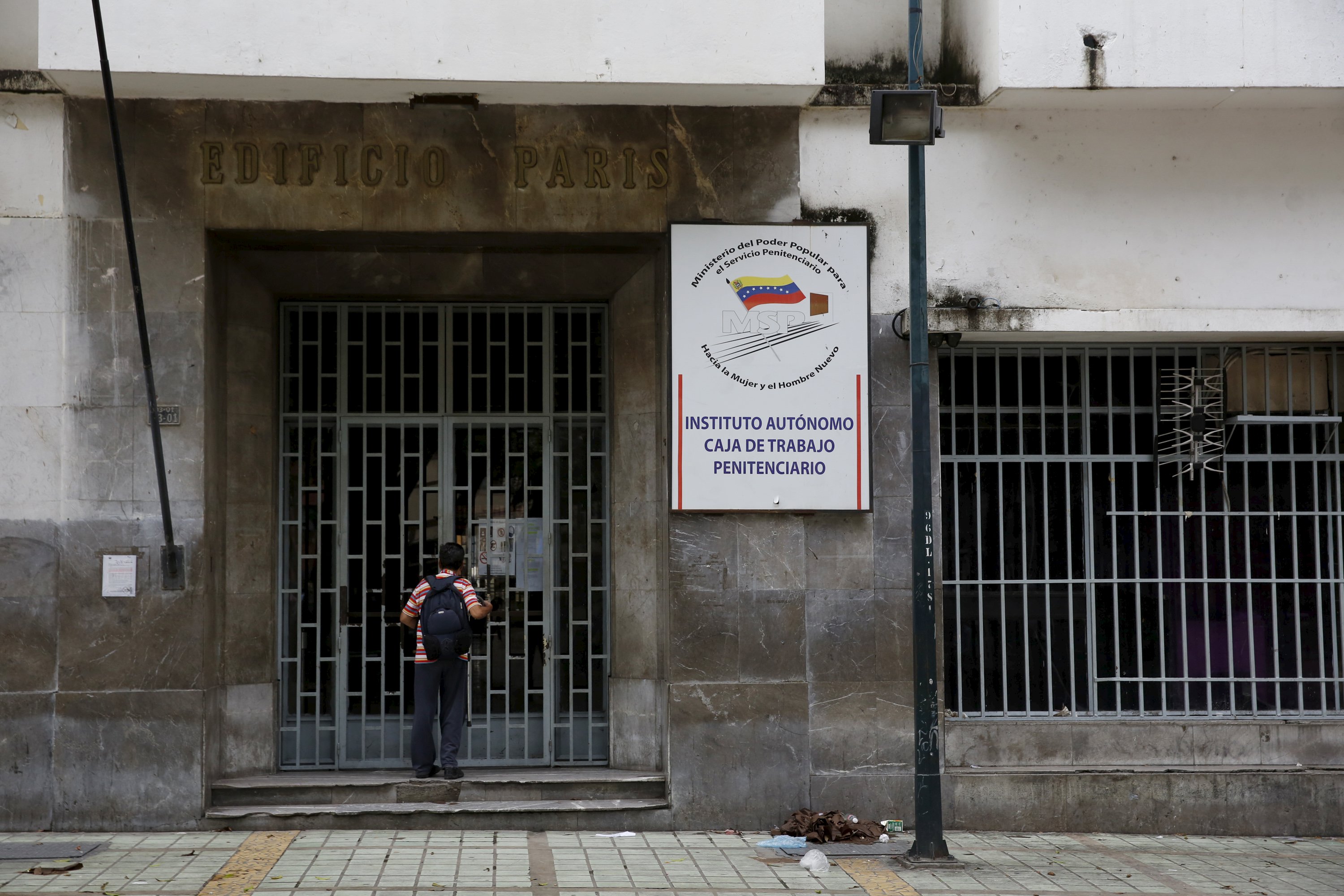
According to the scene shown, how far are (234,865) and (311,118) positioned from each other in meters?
4.92

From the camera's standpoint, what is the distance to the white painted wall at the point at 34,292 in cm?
854

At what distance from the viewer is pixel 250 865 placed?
7621mm

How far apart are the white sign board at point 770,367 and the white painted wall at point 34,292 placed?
4.15 meters

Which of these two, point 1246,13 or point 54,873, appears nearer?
point 54,873

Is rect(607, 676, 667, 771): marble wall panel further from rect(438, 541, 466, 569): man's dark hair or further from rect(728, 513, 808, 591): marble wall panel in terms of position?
rect(438, 541, 466, 569): man's dark hair

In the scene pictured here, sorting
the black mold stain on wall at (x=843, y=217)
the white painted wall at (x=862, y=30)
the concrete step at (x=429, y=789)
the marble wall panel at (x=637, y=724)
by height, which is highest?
the white painted wall at (x=862, y=30)

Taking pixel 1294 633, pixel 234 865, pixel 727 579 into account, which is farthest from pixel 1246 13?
pixel 234 865

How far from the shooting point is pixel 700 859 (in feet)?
26.3

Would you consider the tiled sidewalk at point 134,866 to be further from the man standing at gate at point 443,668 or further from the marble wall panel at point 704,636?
the marble wall panel at point 704,636

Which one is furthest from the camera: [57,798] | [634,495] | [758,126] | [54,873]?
[634,495]

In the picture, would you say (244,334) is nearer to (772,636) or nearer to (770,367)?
(770,367)

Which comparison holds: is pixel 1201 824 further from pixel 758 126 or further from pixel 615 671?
pixel 758 126

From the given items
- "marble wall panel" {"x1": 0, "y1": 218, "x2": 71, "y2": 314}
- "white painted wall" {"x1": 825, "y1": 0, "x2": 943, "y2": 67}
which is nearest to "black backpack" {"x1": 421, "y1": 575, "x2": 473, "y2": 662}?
"marble wall panel" {"x1": 0, "y1": 218, "x2": 71, "y2": 314}

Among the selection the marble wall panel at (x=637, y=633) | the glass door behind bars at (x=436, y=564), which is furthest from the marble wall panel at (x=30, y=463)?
the marble wall panel at (x=637, y=633)
